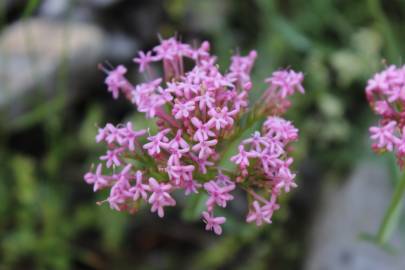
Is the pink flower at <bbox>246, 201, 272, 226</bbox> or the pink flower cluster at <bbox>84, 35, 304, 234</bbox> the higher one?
the pink flower cluster at <bbox>84, 35, 304, 234</bbox>

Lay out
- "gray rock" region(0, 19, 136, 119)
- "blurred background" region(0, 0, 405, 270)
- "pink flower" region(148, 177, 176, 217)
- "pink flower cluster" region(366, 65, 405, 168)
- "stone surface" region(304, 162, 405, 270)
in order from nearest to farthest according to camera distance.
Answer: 1. "pink flower" region(148, 177, 176, 217)
2. "pink flower cluster" region(366, 65, 405, 168)
3. "stone surface" region(304, 162, 405, 270)
4. "blurred background" region(0, 0, 405, 270)
5. "gray rock" region(0, 19, 136, 119)

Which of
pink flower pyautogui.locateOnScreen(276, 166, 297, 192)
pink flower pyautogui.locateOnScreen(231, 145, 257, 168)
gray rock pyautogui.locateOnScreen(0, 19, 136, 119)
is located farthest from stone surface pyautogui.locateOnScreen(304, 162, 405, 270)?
gray rock pyautogui.locateOnScreen(0, 19, 136, 119)

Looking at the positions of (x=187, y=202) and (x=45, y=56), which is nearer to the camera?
(x=187, y=202)

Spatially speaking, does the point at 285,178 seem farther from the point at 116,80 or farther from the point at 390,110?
the point at 116,80

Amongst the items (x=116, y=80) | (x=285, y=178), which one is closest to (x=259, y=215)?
(x=285, y=178)

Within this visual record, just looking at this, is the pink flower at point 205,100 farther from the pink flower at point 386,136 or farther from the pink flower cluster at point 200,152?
the pink flower at point 386,136

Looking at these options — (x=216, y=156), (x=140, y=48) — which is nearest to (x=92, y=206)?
(x=140, y=48)

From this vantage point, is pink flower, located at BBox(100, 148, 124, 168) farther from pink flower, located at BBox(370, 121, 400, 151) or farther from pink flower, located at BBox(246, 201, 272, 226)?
pink flower, located at BBox(370, 121, 400, 151)

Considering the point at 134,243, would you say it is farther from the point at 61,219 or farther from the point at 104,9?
the point at 104,9
